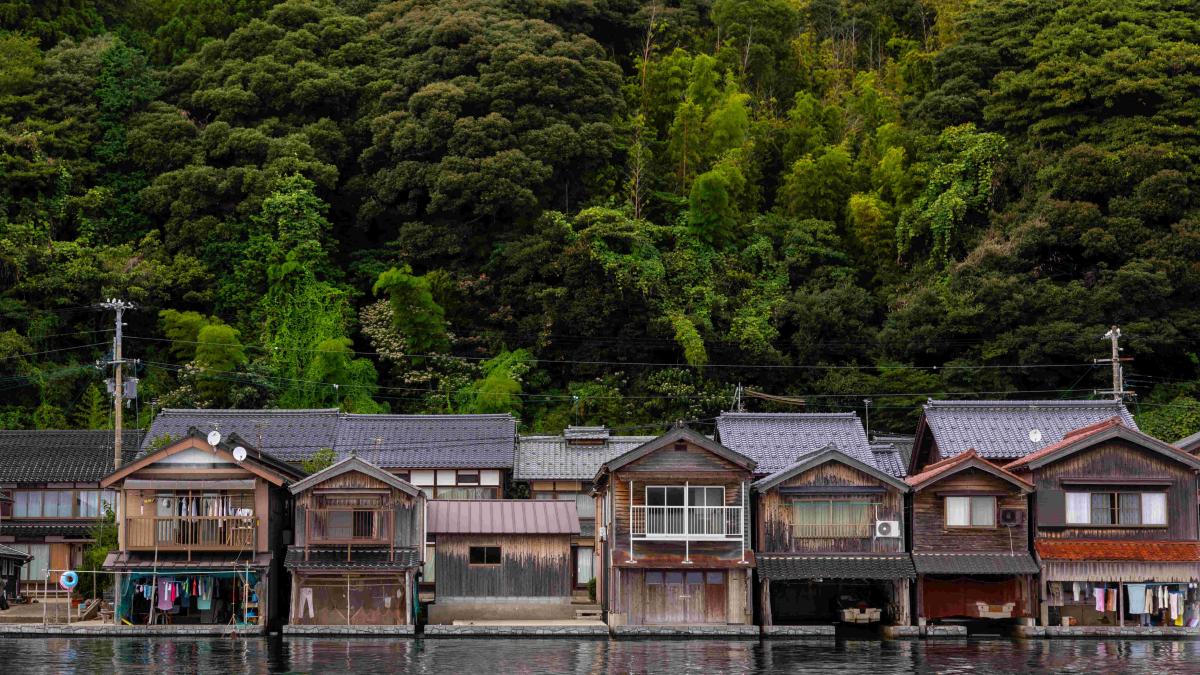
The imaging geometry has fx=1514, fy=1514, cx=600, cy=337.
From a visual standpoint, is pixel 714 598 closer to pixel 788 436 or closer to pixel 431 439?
pixel 788 436

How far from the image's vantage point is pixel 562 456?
5300 cm

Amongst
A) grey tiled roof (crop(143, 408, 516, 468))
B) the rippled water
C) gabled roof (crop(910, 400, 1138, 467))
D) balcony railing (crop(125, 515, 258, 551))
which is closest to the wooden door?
the rippled water

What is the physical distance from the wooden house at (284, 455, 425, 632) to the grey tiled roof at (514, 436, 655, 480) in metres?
9.12

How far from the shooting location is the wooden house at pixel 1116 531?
42.5m

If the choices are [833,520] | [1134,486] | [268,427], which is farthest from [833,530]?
[268,427]

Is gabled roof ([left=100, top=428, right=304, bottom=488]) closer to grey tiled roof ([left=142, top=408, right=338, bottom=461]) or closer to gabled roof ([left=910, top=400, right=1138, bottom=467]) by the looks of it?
grey tiled roof ([left=142, top=408, right=338, bottom=461])

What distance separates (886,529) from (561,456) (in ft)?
45.2

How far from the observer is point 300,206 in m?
65.9

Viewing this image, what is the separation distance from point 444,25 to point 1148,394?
35181 millimetres

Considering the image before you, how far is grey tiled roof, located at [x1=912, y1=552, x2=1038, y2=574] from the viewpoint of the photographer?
42.4 meters

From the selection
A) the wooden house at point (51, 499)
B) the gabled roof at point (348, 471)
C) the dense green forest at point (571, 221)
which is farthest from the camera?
the dense green forest at point (571, 221)

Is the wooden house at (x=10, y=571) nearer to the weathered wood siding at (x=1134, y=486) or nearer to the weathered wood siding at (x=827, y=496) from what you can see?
the weathered wood siding at (x=827, y=496)

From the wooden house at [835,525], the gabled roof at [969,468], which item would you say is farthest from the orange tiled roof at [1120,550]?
the wooden house at [835,525]

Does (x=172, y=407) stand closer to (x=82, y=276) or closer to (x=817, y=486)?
(x=82, y=276)
